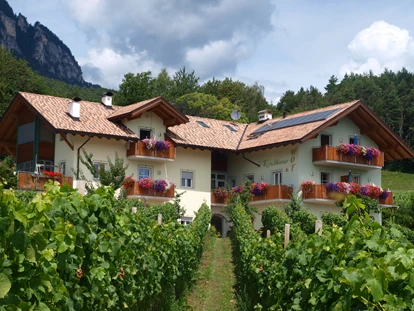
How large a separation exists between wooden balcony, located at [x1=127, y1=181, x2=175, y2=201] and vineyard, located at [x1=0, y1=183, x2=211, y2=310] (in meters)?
20.4

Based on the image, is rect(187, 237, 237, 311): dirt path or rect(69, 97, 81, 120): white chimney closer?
rect(187, 237, 237, 311): dirt path

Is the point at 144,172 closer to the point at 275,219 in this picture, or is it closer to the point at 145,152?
the point at 145,152

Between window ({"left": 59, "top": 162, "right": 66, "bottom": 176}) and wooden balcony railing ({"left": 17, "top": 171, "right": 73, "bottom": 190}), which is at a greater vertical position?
window ({"left": 59, "top": 162, "right": 66, "bottom": 176})

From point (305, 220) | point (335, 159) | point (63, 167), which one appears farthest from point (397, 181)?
point (63, 167)

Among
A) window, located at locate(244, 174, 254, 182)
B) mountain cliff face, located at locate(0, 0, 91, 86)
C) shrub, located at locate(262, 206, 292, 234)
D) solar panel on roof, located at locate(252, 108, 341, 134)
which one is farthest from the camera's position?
mountain cliff face, located at locate(0, 0, 91, 86)

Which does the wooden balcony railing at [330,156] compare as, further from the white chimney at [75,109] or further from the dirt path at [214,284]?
the white chimney at [75,109]

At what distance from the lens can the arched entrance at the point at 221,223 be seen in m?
40.5

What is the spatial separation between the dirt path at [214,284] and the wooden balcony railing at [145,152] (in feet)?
28.9

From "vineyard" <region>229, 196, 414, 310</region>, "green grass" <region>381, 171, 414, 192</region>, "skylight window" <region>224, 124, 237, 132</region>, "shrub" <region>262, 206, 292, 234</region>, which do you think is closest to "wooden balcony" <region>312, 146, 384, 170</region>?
"shrub" <region>262, 206, 292, 234</region>

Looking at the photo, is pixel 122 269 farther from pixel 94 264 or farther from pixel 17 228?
pixel 17 228

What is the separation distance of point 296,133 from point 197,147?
5.28m

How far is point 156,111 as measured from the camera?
37594 mm

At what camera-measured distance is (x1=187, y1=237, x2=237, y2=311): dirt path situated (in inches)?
679

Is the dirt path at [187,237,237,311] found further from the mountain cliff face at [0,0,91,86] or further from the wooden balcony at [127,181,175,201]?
the mountain cliff face at [0,0,91,86]
